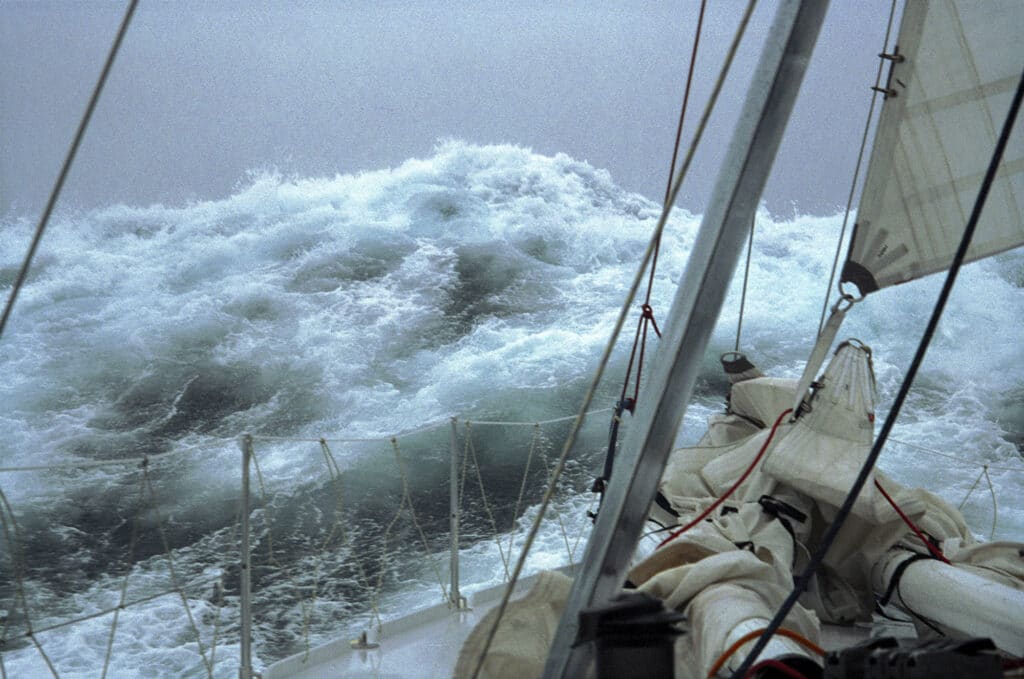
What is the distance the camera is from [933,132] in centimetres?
163

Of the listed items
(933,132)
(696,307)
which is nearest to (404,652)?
(696,307)

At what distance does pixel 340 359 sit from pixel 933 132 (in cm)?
630

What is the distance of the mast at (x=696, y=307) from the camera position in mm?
872

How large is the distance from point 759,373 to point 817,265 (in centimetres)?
767

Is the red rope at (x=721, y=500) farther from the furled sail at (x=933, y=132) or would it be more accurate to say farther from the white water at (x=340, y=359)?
the white water at (x=340, y=359)

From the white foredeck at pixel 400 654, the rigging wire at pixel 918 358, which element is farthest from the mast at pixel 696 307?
the white foredeck at pixel 400 654

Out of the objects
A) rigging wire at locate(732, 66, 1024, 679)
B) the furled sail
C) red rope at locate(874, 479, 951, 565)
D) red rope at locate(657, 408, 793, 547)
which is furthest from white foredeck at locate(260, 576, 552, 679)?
the furled sail

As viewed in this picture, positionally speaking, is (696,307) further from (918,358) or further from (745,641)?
(745,641)

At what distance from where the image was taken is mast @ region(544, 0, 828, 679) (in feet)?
2.86

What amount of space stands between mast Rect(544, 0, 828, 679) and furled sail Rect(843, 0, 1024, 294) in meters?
0.79

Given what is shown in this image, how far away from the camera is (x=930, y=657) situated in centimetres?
71

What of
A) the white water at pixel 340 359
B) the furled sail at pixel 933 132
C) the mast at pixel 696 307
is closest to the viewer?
the mast at pixel 696 307

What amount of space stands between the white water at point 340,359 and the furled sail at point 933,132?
2495 millimetres

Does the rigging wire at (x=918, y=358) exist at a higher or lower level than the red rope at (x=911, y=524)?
higher
